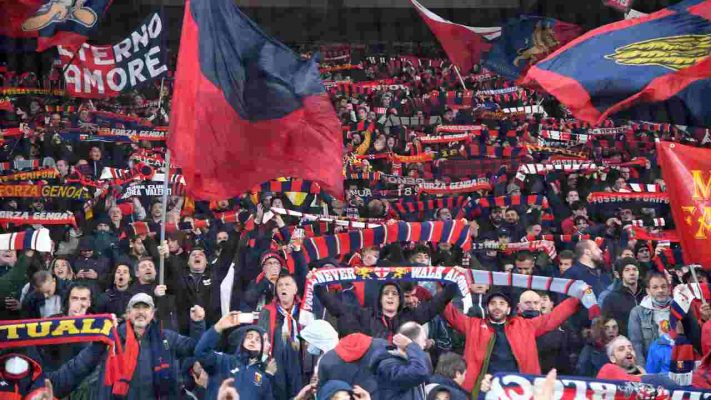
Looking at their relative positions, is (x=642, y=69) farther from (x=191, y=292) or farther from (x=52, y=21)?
(x=52, y=21)

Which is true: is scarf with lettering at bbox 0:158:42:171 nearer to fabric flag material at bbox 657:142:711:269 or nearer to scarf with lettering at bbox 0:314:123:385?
scarf with lettering at bbox 0:314:123:385

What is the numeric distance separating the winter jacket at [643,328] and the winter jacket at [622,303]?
5.2 inches

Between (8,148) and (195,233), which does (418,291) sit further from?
(8,148)

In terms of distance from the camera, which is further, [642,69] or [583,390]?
[642,69]

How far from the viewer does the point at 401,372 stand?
5641mm

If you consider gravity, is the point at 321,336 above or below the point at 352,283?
below

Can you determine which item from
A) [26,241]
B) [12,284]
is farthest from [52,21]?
[26,241]

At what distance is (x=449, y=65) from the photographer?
27.6m

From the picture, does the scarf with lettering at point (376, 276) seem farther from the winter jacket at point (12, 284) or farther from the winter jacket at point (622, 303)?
the winter jacket at point (12, 284)

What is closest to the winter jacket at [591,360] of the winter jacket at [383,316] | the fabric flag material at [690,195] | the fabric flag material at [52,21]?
the fabric flag material at [690,195]

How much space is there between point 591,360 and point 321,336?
1.71 meters

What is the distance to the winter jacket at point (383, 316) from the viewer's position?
685 cm

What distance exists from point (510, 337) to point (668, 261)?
301cm

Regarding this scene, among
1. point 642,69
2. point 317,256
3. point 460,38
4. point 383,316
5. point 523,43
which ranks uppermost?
point 460,38
